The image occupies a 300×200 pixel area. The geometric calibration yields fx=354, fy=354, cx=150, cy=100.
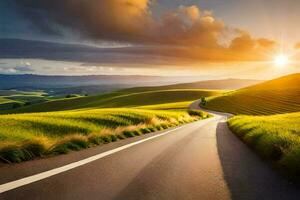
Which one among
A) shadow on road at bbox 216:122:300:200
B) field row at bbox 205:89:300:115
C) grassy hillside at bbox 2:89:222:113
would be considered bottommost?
grassy hillside at bbox 2:89:222:113

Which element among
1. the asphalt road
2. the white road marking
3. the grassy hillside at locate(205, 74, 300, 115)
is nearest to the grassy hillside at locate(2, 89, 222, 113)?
the grassy hillside at locate(205, 74, 300, 115)

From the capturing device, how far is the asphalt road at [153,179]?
594 centimetres

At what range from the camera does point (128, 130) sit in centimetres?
1772

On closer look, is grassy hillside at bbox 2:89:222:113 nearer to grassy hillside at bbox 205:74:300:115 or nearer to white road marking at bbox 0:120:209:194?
grassy hillside at bbox 205:74:300:115

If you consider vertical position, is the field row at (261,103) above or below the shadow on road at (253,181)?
below

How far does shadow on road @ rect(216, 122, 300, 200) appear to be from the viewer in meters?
6.16

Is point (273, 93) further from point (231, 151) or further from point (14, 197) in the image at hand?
point (14, 197)

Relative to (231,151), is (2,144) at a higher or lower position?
higher

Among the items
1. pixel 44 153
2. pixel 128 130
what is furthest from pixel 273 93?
pixel 44 153

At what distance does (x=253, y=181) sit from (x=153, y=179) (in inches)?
81.2

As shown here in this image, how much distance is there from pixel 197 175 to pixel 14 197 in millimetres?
3878

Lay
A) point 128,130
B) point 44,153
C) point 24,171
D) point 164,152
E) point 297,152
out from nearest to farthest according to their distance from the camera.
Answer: point 24,171 → point 297,152 → point 44,153 → point 164,152 → point 128,130

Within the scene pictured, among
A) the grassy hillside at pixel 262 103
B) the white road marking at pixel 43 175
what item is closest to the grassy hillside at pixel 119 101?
the grassy hillside at pixel 262 103

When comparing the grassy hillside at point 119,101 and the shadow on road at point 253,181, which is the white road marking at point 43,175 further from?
the grassy hillside at point 119,101
